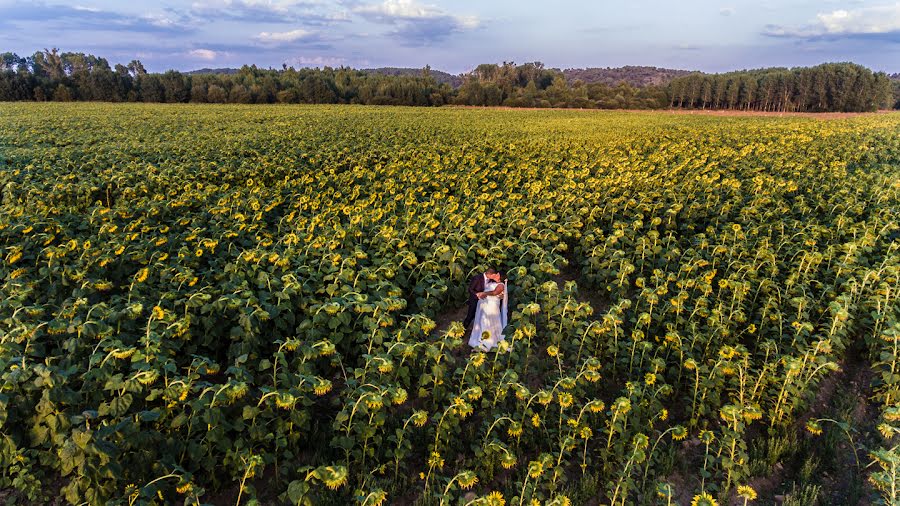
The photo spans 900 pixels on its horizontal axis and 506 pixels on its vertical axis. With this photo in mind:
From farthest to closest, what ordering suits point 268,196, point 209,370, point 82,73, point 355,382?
1. point 82,73
2. point 268,196
3. point 355,382
4. point 209,370

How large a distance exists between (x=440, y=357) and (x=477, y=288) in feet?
5.11

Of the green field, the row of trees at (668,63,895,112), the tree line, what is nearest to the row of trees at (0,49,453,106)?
the tree line

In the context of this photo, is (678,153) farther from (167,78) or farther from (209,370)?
(167,78)

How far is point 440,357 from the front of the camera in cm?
475

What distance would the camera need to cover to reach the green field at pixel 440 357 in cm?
365

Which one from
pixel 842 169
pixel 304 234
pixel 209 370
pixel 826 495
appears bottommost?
pixel 826 495

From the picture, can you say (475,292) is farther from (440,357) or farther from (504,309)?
(440,357)

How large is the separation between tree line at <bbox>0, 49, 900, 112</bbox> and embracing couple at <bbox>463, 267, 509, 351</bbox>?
225 feet

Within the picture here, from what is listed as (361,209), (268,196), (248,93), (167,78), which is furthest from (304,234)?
(167,78)

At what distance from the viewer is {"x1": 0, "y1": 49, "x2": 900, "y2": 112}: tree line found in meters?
63.7

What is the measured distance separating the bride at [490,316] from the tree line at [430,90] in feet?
226

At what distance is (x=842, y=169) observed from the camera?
41.4ft

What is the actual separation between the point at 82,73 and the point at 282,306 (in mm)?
79659

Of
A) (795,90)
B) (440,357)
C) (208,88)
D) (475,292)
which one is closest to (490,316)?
(475,292)
